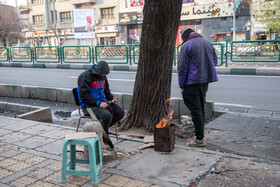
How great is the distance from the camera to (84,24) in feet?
79.6

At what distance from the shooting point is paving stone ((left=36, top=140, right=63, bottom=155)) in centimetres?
471

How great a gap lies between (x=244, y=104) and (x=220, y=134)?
296 centimetres

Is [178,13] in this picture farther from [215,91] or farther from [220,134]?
[215,91]

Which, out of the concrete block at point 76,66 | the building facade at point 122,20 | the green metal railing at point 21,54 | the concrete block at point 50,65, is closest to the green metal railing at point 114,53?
the concrete block at point 76,66

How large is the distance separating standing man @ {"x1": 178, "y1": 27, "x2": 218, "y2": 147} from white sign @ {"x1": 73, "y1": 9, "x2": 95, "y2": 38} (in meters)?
20.3

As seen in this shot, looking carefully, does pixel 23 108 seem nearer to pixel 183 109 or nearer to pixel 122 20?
pixel 183 109

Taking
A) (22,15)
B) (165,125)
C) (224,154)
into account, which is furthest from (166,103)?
(22,15)

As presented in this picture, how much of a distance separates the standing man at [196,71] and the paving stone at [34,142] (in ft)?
7.92

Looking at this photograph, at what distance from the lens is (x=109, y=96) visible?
5223mm

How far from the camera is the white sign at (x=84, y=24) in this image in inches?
952

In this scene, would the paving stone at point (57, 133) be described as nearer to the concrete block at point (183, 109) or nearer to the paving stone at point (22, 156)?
the paving stone at point (22, 156)

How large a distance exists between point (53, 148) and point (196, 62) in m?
2.56

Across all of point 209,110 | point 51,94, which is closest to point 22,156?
point 209,110

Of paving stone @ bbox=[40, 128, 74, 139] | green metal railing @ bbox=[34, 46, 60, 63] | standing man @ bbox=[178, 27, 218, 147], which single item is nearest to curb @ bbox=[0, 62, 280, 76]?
green metal railing @ bbox=[34, 46, 60, 63]
